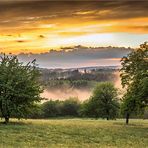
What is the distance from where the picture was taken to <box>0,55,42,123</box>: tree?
2200 inches

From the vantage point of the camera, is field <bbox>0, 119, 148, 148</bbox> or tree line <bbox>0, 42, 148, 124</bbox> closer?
field <bbox>0, 119, 148, 148</bbox>

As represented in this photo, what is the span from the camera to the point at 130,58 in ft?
234

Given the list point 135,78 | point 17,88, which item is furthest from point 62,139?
point 135,78

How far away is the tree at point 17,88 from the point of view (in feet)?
183

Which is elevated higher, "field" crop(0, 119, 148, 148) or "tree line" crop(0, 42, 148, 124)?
"tree line" crop(0, 42, 148, 124)

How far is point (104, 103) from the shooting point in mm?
106688

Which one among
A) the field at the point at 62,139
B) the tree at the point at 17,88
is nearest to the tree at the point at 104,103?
the tree at the point at 17,88

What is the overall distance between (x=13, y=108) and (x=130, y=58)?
2471cm

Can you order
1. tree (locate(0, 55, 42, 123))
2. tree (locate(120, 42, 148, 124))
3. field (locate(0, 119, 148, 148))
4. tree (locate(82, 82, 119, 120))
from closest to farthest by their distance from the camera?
1. field (locate(0, 119, 148, 148))
2. tree (locate(0, 55, 42, 123))
3. tree (locate(120, 42, 148, 124))
4. tree (locate(82, 82, 119, 120))

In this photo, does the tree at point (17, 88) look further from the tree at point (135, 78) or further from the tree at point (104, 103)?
the tree at point (104, 103)

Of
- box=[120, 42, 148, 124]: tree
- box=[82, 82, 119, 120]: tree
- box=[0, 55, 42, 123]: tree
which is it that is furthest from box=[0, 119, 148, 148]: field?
box=[82, 82, 119, 120]: tree

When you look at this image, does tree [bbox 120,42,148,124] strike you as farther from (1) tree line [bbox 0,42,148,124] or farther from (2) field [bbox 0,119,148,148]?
(2) field [bbox 0,119,148,148]

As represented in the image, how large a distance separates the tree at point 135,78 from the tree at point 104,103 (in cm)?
3263

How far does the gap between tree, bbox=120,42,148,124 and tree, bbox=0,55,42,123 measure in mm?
16161
